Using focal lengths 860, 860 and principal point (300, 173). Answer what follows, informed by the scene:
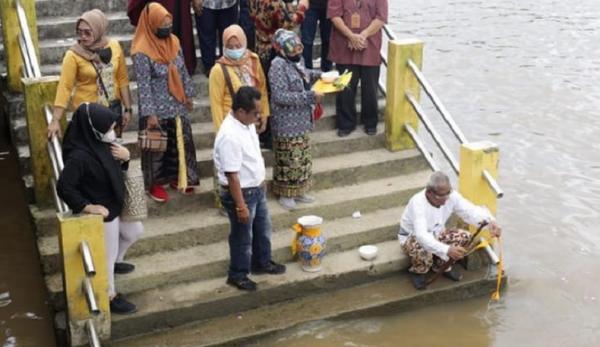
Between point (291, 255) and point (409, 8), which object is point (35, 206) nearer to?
point (291, 255)

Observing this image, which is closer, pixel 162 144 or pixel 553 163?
pixel 162 144

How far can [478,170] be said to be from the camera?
7.28 metres

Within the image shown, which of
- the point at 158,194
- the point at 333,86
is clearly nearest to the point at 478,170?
the point at 333,86

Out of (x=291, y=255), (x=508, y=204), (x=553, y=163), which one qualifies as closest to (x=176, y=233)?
(x=291, y=255)

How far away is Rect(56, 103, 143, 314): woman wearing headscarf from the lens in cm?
560

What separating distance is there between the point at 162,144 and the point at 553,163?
5957mm

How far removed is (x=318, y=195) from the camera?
7719 millimetres

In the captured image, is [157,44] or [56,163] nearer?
[56,163]

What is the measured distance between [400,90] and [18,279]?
12.7 ft

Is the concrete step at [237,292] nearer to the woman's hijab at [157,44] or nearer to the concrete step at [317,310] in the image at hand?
the concrete step at [317,310]

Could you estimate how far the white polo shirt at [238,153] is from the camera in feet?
20.0

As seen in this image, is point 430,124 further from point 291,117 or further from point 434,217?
point 291,117

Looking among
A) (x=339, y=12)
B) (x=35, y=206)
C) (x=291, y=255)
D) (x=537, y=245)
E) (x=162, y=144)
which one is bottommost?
(x=537, y=245)

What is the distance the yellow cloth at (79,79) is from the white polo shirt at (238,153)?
1.04 meters
